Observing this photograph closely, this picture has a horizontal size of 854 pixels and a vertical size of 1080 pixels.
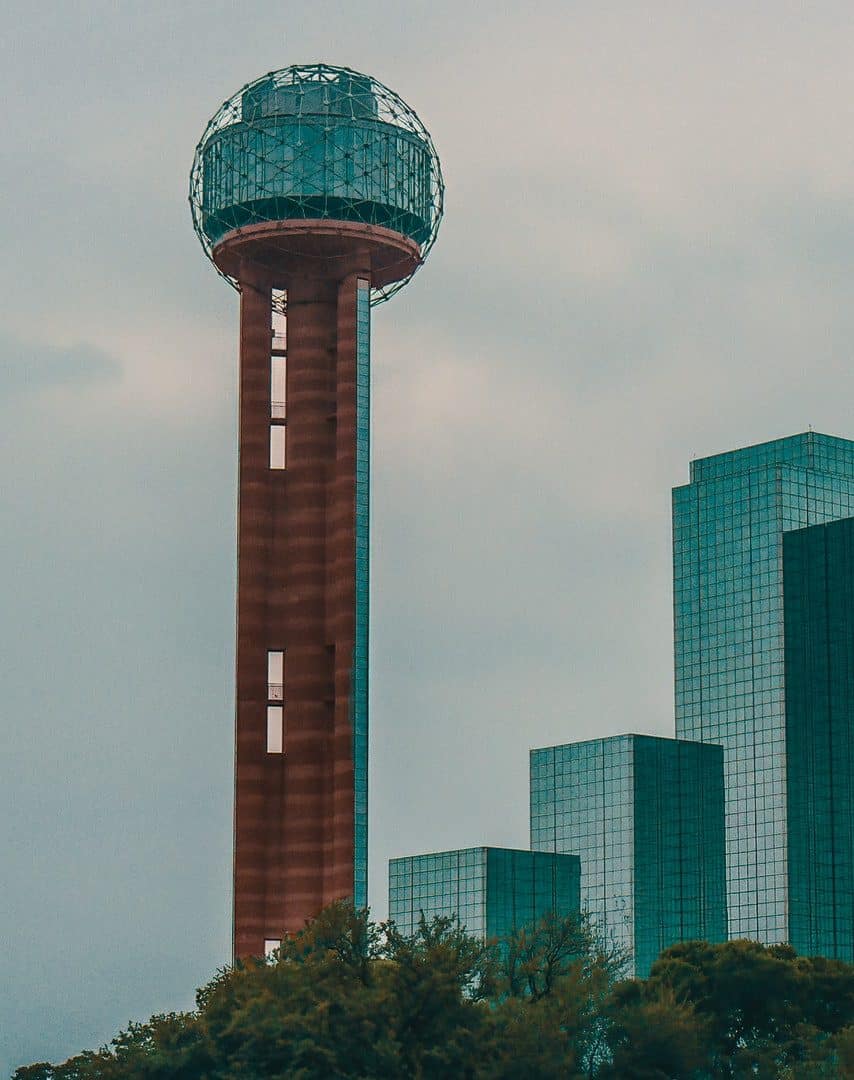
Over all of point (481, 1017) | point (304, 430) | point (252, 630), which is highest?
point (304, 430)

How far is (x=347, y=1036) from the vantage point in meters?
106

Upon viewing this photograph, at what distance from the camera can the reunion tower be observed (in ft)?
527

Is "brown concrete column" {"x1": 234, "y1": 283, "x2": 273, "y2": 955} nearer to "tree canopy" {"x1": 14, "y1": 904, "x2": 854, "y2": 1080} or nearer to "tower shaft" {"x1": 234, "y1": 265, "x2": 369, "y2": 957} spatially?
"tower shaft" {"x1": 234, "y1": 265, "x2": 369, "y2": 957}

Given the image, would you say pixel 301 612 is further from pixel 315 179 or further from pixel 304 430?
pixel 315 179

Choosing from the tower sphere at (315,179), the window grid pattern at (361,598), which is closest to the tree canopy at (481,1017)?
the window grid pattern at (361,598)

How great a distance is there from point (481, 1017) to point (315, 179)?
79684 millimetres

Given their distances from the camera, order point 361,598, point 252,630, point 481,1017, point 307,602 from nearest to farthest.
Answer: point 481,1017 → point 361,598 → point 252,630 → point 307,602

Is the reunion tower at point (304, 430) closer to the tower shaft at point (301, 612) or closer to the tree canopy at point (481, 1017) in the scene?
the tower shaft at point (301, 612)

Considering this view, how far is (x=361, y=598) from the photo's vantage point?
531ft

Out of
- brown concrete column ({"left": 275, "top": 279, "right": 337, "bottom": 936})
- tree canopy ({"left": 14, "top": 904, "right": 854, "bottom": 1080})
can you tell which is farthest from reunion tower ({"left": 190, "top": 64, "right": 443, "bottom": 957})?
tree canopy ({"left": 14, "top": 904, "right": 854, "bottom": 1080})

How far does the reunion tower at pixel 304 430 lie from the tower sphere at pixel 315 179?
15cm

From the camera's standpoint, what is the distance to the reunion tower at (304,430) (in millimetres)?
160625

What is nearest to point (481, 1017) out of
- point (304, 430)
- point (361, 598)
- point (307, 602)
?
point (361, 598)

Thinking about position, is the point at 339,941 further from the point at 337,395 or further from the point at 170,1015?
the point at 337,395
